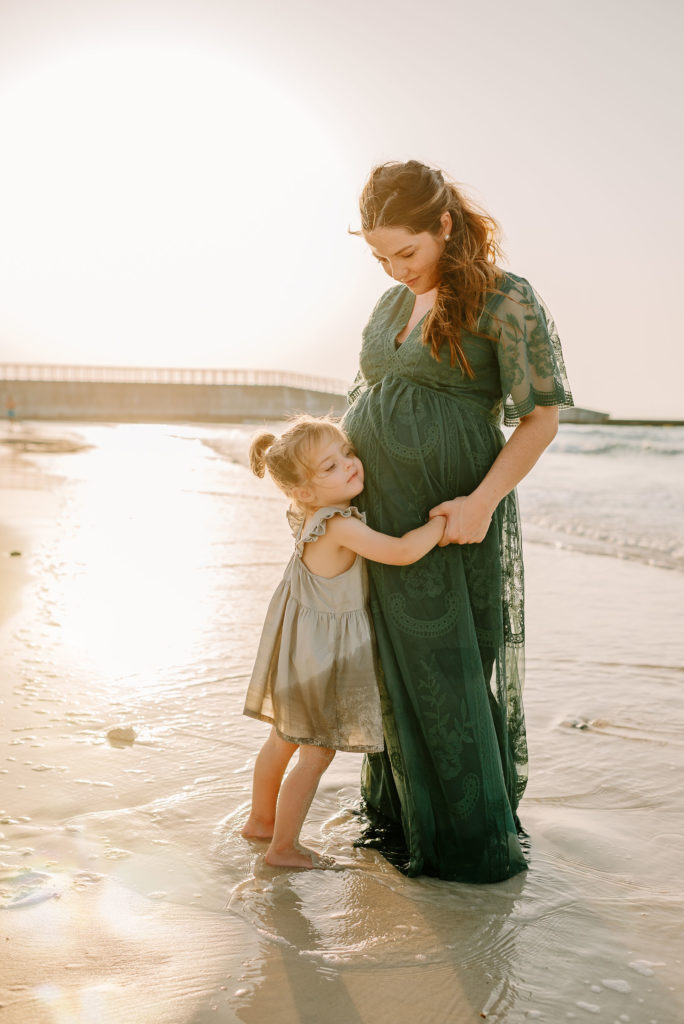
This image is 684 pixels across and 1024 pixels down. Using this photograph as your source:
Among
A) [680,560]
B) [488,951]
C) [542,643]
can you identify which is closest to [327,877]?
[488,951]

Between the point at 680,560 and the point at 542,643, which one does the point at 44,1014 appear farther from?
the point at 680,560

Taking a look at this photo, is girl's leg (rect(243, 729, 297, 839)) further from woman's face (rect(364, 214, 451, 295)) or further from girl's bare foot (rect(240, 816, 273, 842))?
woman's face (rect(364, 214, 451, 295))

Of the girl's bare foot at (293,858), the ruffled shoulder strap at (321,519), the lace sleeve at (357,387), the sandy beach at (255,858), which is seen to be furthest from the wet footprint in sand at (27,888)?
the lace sleeve at (357,387)

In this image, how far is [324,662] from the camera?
2303 mm

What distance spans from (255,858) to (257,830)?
0.11 meters

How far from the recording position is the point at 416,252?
2.26m

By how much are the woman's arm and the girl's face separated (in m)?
0.23

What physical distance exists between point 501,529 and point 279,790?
2.86ft

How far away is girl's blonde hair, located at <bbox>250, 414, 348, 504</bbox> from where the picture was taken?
2262mm

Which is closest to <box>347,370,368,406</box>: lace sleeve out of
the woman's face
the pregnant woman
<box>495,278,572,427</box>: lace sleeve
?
the pregnant woman

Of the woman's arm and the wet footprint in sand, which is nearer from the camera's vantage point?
the wet footprint in sand

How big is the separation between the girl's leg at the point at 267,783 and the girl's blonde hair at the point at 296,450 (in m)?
0.63

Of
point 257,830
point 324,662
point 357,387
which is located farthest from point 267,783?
point 357,387

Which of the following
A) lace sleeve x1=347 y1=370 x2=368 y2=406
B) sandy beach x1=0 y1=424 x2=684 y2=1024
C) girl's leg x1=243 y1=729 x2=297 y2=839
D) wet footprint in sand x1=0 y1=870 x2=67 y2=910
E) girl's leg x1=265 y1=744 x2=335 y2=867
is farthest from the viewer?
lace sleeve x1=347 y1=370 x2=368 y2=406
